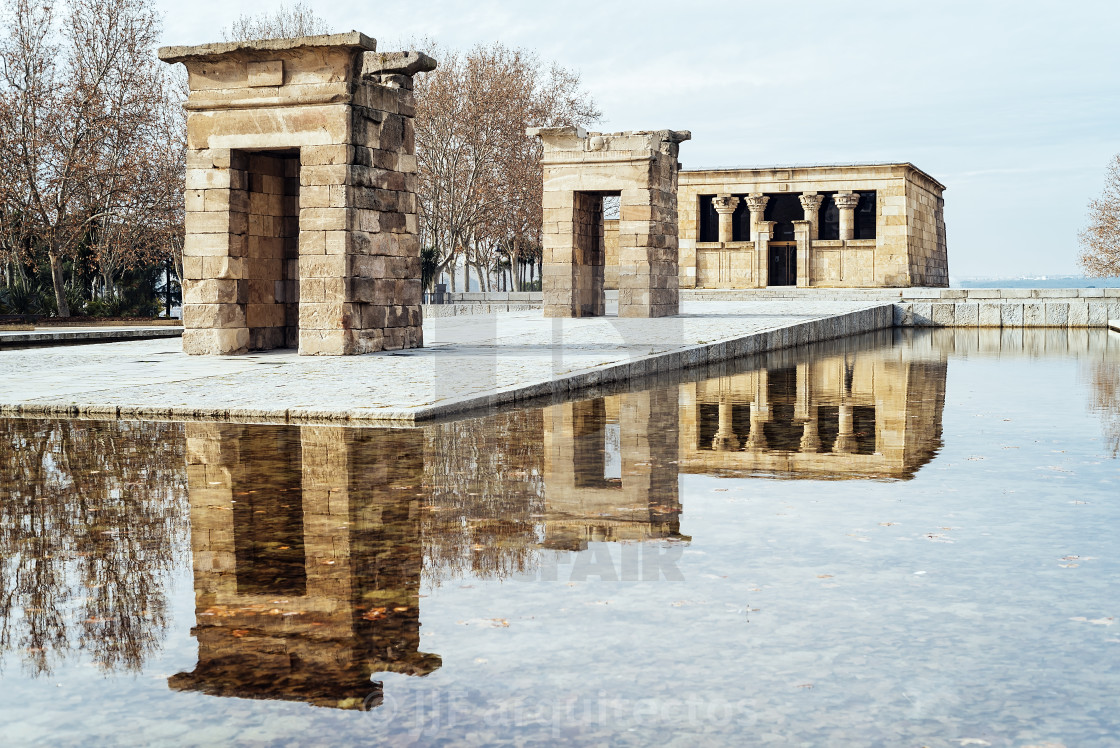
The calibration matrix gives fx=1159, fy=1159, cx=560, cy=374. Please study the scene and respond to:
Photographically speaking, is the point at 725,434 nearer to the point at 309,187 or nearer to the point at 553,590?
the point at 553,590

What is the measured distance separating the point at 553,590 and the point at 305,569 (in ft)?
3.35

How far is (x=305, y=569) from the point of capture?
455cm

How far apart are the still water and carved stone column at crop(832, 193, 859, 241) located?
126ft

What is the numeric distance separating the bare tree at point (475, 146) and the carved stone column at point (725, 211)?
741cm

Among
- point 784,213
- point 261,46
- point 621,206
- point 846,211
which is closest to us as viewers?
point 261,46

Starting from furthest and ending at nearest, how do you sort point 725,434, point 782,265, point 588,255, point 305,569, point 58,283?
point 782,265, point 58,283, point 588,255, point 725,434, point 305,569

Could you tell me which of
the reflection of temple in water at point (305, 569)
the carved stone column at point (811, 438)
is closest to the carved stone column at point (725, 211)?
the carved stone column at point (811, 438)

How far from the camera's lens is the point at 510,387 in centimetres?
1080

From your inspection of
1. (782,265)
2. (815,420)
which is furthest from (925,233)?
(815,420)

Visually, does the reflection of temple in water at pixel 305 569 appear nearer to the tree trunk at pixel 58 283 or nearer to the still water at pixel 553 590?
the still water at pixel 553 590

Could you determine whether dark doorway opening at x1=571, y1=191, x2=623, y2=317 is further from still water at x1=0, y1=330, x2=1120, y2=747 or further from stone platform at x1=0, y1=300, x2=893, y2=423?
still water at x1=0, y1=330, x2=1120, y2=747

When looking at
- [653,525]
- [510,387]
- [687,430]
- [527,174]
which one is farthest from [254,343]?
[527,174]

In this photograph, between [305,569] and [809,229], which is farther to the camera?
[809,229]

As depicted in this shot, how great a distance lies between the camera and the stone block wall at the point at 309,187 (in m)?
14.9
